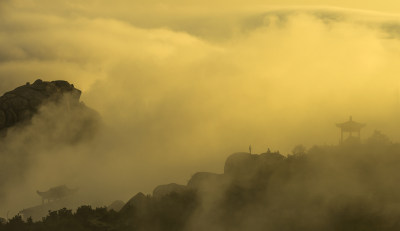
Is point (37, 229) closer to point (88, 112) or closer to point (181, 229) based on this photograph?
point (181, 229)

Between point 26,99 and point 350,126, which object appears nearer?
point 350,126

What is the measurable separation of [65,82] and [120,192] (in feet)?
161

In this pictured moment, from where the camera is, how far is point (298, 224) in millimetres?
47969

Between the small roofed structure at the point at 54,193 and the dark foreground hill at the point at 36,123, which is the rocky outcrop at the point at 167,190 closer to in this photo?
the small roofed structure at the point at 54,193

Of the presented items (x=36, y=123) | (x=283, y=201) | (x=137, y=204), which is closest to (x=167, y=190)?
(x=137, y=204)

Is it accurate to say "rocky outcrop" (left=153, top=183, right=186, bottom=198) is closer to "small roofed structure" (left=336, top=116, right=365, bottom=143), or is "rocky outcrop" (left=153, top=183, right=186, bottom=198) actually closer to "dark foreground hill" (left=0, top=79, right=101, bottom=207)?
"small roofed structure" (left=336, top=116, right=365, bottom=143)

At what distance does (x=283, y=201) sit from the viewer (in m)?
51.3

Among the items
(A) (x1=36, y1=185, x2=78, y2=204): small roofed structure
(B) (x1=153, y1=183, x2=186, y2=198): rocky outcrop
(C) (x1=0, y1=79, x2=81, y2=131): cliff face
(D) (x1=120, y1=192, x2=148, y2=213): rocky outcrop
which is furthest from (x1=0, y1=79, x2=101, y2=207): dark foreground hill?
(D) (x1=120, y1=192, x2=148, y2=213): rocky outcrop

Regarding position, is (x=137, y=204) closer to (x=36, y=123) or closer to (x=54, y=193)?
(x=54, y=193)

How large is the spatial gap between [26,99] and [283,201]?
3867 inches

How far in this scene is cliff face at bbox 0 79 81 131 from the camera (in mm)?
133625

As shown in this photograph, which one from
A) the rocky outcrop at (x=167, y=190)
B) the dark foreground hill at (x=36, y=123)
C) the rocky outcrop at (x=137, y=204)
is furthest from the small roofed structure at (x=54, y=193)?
the rocky outcrop at (x=137, y=204)

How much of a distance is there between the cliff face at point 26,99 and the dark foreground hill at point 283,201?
8232 cm

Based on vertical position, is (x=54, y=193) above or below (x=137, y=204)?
below
